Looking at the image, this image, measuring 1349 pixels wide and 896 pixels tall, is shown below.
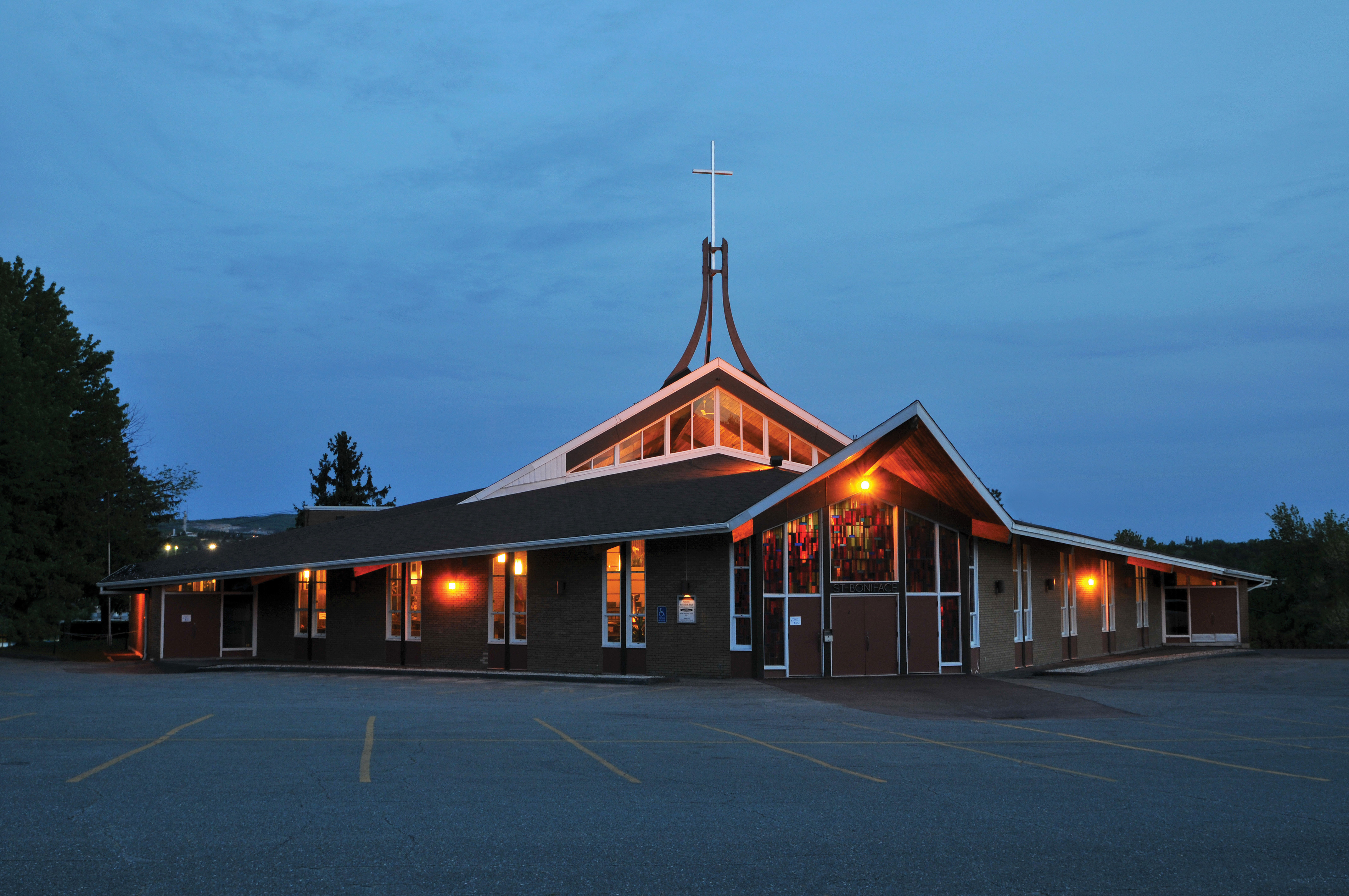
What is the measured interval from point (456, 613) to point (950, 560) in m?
12.5

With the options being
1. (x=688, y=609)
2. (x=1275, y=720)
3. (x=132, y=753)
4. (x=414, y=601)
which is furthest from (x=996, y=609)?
(x=132, y=753)

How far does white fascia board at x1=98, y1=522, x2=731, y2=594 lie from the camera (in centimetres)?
2300

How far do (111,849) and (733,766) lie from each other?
6.41m

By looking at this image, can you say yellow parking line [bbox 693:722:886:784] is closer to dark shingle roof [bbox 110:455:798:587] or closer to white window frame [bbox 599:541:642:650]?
dark shingle roof [bbox 110:455:798:587]

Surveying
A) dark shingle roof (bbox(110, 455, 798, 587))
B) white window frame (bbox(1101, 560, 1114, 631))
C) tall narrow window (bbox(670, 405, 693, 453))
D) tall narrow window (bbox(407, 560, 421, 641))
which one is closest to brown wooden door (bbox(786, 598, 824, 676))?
dark shingle roof (bbox(110, 455, 798, 587))

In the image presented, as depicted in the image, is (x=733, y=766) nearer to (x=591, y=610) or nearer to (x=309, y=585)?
(x=591, y=610)

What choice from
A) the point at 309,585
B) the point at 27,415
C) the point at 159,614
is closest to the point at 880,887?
the point at 309,585

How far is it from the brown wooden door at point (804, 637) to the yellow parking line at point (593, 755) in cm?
930

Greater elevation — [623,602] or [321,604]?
[623,602]

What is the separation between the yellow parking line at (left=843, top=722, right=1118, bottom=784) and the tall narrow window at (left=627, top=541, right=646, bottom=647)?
27.2ft

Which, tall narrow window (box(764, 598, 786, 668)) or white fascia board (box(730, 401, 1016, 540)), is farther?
tall narrow window (box(764, 598, 786, 668))

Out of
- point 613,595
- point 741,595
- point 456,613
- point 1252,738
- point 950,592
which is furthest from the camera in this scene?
point 456,613

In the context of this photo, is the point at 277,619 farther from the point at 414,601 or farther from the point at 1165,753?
the point at 1165,753

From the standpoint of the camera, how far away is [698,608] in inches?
941
